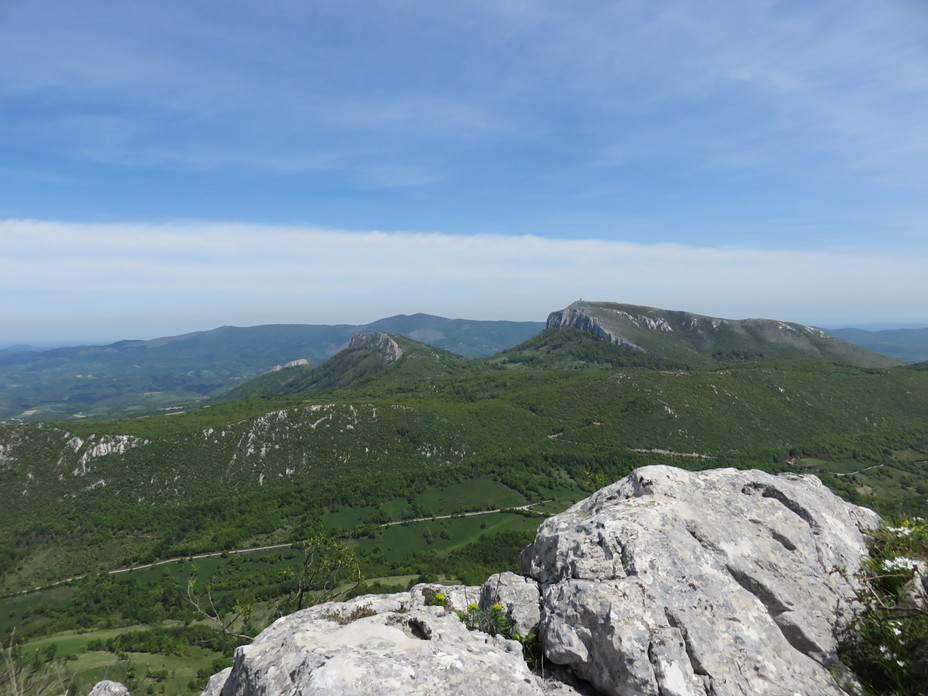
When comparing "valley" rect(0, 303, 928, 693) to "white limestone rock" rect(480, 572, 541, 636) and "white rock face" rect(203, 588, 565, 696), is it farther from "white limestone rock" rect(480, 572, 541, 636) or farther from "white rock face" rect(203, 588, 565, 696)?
"white rock face" rect(203, 588, 565, 696)

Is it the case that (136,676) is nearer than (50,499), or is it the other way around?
(136,676)

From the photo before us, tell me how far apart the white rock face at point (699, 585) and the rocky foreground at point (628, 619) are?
0.10 feet

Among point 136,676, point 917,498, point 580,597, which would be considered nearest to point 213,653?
point 136,676

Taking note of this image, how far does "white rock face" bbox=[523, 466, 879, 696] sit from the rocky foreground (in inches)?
1.3

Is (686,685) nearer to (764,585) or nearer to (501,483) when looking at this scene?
(764,585)

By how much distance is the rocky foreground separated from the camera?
326 inches

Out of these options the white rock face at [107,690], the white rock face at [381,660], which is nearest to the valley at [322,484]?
the white rock face at [107,690]

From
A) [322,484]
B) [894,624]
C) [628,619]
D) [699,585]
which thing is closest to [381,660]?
[628,619]

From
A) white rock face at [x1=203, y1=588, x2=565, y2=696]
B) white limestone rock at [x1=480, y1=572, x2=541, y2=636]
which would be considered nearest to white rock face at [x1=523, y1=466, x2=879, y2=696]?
white limestone rock at [x1=480, y1=572, x2=541, y2=636]

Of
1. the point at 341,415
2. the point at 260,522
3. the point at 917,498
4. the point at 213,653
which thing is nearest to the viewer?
the point at 213,653

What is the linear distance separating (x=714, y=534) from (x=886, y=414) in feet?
869

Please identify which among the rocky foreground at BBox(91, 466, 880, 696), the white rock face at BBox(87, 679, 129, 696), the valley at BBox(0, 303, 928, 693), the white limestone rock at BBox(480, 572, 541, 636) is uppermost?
the rocky foreground at BBox(91, 466, 880, 696)

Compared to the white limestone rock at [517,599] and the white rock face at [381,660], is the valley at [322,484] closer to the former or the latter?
the white limestone rock at [517,599]

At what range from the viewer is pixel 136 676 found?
62.1 metres
